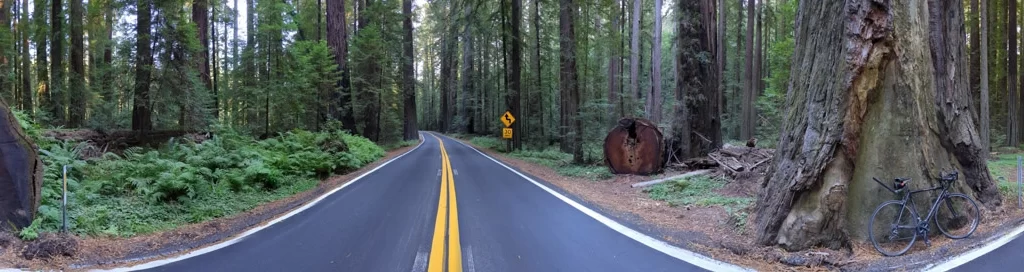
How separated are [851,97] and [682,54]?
7207mm

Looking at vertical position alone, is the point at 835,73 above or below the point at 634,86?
below

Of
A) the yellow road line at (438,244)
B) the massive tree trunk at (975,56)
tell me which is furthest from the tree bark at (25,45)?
the massive tree trunk at (975,56)

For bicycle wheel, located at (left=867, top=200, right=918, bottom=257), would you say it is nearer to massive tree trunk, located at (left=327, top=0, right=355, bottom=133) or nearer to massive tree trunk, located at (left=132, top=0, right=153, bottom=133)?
massive tree trunk, located at (left=132, top=0, right=153, bottom=133)

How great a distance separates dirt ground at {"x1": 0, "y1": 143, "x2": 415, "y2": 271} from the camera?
14.5ft

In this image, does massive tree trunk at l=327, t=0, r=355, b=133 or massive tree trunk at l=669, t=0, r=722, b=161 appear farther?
massive tree trunk at l=327, t=0, r=355, b=133

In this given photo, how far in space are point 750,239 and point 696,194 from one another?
3350mm

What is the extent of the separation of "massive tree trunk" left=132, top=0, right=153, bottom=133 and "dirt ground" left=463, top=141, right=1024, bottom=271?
13.3 meters

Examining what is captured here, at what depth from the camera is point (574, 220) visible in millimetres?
6684

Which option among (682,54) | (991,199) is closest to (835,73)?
(991,199)

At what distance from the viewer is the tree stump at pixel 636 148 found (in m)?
11.4

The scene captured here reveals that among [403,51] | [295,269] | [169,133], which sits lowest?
[295,269]

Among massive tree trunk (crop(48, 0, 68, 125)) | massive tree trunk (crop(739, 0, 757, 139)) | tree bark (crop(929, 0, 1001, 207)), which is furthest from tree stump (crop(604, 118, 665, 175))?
massive tree trunk (crop(48, 0, 68, 125))

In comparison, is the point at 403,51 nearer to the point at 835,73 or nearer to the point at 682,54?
the point at 682,54

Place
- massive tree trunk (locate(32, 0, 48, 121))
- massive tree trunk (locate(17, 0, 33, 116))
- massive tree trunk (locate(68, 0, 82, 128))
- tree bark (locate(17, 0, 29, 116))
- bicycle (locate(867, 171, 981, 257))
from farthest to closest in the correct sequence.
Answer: tree bark (locate(17, 0, 29, 116)), massive tree trunk (locate(17, 0, 33, 116)), massive tree trunk (locate(32, 0, 48, 121)), massive tree trunk (locate(68, 0, 82, 128)), bicycle (locate(867, 171, 981, 257))
